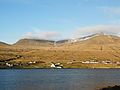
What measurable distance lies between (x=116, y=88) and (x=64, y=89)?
591 inches

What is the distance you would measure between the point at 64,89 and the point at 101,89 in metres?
10.9

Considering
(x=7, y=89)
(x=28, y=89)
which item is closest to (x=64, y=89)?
(x=28, y=89)

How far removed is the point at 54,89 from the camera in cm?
7462

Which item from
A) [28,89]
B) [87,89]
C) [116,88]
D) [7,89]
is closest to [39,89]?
[28,89]

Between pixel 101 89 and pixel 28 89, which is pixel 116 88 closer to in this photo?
pixel 101 89

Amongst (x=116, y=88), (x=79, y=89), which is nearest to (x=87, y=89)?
(x=79, y=89)

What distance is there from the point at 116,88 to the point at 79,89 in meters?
10.9

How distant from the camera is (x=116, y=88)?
232 feet

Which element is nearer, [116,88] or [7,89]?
[116,88]

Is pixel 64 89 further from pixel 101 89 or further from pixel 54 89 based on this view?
pixel 101 89

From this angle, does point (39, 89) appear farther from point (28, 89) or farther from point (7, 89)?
point (7, 89)

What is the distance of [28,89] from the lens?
7462 centimetres

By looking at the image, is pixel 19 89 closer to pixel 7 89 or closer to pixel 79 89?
pixel 7 89

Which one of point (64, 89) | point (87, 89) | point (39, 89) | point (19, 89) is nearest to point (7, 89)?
point (19, 89)
